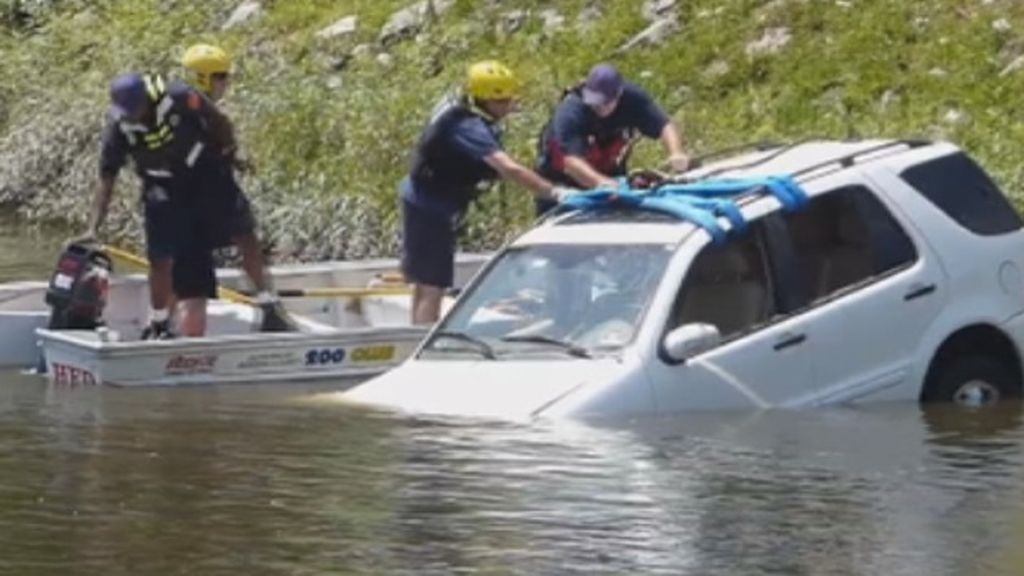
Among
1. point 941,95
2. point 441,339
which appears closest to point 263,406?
point 441,339

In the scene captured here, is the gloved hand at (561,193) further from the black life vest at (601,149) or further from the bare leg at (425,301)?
the bare leg at (425,301)

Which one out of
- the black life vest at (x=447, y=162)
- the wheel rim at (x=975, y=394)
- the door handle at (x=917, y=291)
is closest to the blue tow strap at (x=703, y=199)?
the door handle at (x=917, y=291)

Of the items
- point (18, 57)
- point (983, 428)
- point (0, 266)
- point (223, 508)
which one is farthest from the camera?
point (18, 57)

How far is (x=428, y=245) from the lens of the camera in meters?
16.5

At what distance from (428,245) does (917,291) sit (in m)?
3.49

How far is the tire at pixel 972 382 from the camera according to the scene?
46.2ft

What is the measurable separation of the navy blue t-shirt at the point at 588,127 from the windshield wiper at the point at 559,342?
2.92 meters

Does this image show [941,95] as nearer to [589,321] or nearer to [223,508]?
[589,321]

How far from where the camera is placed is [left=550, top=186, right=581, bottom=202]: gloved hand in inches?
575

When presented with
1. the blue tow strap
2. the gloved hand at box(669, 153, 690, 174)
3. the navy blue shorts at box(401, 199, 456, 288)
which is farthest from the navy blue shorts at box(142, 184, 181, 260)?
the blue tow strap

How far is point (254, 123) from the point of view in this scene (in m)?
25.0

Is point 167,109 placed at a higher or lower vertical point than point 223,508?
higher

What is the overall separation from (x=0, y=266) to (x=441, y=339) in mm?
9457

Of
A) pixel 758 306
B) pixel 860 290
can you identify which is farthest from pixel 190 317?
pixel 860 290
